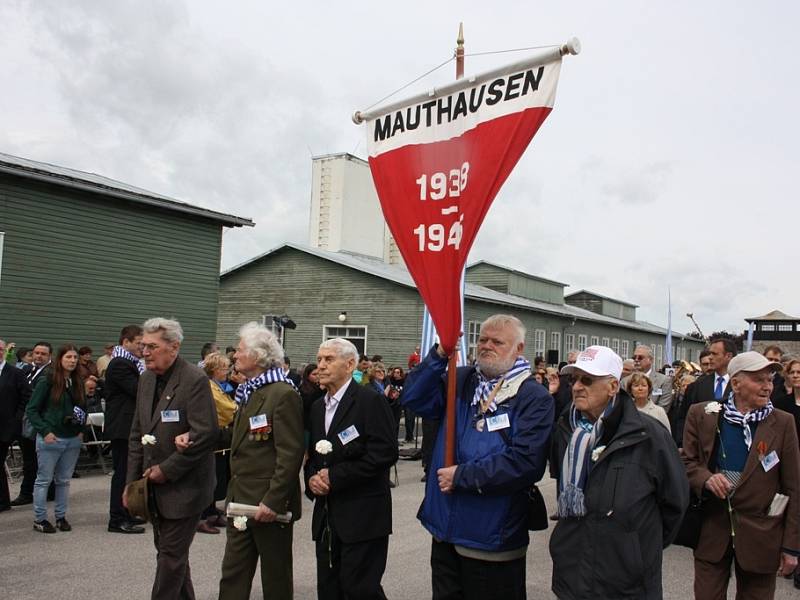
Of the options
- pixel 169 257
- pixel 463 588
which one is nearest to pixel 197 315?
pixel 169 257

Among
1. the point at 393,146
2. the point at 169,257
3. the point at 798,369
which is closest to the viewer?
the point at 393,146

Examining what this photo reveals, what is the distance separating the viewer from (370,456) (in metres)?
4.45

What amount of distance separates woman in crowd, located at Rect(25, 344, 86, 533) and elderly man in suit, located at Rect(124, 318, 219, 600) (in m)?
3.25

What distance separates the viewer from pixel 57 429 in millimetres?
7637

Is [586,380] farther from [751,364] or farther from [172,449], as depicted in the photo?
[172,449]

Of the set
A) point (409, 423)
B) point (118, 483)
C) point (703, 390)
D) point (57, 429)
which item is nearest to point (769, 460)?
point (703, 390)

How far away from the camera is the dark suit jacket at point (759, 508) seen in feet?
14.1

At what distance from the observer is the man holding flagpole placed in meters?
3.69

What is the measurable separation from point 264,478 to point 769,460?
3164 millimetres

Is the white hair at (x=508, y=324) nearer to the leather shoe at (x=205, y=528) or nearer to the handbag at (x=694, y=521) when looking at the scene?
the handbag at (x=694, y=521)

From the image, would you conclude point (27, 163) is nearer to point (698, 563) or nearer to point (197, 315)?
point (197, 315)

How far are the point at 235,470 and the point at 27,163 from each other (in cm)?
1496

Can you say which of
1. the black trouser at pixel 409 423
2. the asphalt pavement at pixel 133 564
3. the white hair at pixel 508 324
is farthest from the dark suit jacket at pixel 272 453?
the black trouser at pixel 409 423

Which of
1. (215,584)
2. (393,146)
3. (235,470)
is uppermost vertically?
(393,146)
